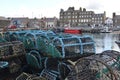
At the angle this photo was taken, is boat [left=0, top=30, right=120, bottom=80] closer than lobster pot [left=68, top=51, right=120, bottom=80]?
No

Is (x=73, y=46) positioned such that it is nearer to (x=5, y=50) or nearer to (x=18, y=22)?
(x=5, y=50)

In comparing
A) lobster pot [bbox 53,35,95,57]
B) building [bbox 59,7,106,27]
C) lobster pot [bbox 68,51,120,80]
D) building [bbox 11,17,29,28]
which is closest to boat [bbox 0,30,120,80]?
lobster pot [bbox 53,35,95,57]

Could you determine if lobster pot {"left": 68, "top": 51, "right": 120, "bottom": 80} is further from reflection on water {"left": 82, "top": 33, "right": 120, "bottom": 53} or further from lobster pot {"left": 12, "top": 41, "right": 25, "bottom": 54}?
reflection on water {"left": 82, "top": 33, "right": 120, "bottom": 53}

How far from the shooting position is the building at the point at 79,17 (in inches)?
3989

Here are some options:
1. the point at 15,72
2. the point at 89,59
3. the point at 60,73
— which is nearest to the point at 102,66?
the point at 89,59

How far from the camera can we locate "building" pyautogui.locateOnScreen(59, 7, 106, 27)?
332 feet

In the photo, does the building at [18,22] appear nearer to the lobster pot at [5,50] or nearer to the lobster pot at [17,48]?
the lobster pot at [17,48]

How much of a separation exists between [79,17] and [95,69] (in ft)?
316

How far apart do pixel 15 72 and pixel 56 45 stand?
257cm

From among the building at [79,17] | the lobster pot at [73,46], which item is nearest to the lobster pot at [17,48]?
the lobster pot at [73,46]

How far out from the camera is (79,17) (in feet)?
337

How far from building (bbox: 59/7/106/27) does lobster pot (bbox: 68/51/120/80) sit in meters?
93.5

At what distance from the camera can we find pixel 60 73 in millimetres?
9781

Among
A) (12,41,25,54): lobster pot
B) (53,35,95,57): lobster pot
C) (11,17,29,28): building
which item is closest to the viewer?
(53,35,95,57): lobster pot
